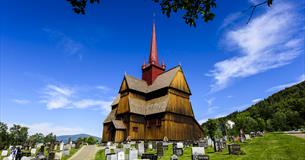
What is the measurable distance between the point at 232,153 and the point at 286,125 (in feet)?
236

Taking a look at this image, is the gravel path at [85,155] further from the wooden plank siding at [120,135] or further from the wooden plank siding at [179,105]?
the wooden plank siding at [179,105]

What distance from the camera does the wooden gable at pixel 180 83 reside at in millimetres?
37588

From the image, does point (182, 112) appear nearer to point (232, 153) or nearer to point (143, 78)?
point (143, 78)

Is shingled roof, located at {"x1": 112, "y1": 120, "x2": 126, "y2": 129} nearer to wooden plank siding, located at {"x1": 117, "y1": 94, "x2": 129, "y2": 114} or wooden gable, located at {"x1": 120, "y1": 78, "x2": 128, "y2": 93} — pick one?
wooden plank siding, located at {"x1": 117, "y1": 94, "x2": 129, "y2": 114}

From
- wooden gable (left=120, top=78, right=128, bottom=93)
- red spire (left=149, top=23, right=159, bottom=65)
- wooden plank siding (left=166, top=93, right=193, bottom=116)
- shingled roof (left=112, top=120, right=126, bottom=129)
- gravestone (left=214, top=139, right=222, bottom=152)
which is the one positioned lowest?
gravestone (left=214, top=139, right=222, bottom=152)

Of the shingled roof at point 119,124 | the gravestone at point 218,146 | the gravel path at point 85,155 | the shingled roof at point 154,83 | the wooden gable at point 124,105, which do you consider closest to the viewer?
the gravestone at point 218,146

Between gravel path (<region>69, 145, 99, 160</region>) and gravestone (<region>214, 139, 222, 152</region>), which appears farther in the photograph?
gravel path (<region>69, 145, 99, 160</region>)

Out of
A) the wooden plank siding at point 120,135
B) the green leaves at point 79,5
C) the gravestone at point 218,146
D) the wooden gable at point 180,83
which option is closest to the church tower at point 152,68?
the wooden gable at point 180,83

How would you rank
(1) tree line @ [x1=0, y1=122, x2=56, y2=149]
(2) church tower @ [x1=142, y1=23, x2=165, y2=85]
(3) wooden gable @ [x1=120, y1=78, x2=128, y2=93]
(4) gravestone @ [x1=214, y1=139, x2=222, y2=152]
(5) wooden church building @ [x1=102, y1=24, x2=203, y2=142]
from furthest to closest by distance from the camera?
(1) tree line @ [x1=0, y1=122, x2=56, y2=149]
(2) church tower @ [x1=142, y1=23, x2=165, y2=85]
(3) wooden gable @ [x1=120, y1=78, x2=128, y2=93]
(5) wooden church building @ [x1=102, y1=24, x2=203, y2=142]
(4) gravestone @ [x1=214, y1=139, x2=222, y2=152]

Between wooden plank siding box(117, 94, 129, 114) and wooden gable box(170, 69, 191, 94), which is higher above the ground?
wooden gable box(170, 69, 191, 94)

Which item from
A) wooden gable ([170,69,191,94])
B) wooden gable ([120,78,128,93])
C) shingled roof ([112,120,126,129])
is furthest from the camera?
wooden gable ([120,78,128,93])

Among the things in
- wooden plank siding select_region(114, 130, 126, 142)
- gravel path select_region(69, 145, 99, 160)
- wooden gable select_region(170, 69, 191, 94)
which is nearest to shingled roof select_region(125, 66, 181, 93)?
wooden gable select_region(170, 69, 191, 94)

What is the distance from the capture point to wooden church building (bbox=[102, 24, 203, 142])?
33.9 m

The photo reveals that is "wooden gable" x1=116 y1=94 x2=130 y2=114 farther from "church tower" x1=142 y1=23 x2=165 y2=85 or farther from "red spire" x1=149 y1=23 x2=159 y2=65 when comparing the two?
"red spire" x1=149 y1=23 x2=159 y2=65
